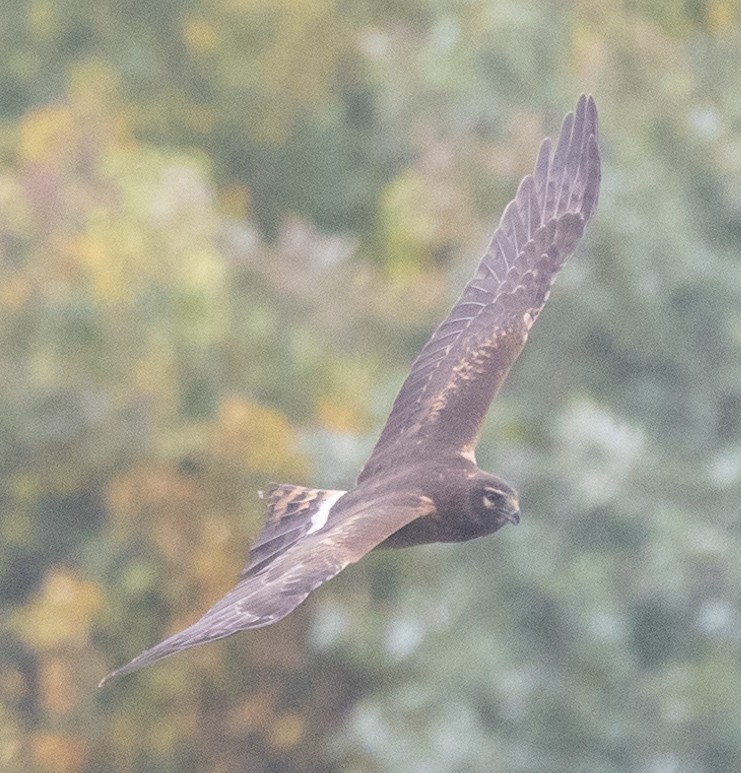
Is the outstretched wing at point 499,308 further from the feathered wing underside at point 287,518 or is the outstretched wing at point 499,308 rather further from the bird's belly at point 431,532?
the bird's belly at point 431,532

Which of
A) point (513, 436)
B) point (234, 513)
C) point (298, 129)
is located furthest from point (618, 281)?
point (298, 129)

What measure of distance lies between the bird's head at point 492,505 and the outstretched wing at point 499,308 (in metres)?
0.48

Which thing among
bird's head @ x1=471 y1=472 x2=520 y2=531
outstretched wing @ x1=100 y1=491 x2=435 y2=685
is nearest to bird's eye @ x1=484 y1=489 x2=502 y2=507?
bird's head @ x1=471 y1=472 x2=520 y2=531

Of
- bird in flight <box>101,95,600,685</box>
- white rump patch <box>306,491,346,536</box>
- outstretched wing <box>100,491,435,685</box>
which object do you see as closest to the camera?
outstretched wing <box>100,491,435,685</box>

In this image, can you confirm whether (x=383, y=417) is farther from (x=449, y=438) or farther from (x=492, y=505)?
(x=492, y=505)

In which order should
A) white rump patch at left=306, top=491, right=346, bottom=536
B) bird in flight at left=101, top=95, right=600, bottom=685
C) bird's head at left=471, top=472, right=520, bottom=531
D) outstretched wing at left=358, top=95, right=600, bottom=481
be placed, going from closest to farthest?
bird in flight at left=101, top=95, right=600, bottom=685, white rump patch at left=306, top=491, right=346, bottom=536, bird's head at left=471, top=472, right=520, bottom=531, outstretched wing at left=358, top=95, right=600, bottom=481

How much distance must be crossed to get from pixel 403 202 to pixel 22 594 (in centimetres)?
956

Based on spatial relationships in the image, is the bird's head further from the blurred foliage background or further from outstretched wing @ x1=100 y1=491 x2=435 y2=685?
the blurred foliage background

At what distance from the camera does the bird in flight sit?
864 centimetres

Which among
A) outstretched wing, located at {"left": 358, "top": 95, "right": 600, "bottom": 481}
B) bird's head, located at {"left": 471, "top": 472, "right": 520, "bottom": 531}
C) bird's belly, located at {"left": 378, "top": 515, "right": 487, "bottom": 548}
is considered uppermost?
outstretched wing, located at {"left": 358, "top": 95, "right": 600, "bottom": 481}

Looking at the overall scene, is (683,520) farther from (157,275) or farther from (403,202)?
(403,202)

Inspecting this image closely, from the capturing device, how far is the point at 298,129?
42.8 meters

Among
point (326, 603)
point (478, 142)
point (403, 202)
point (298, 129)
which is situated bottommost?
point (326, 603)

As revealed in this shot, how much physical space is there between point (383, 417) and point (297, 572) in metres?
12.4
